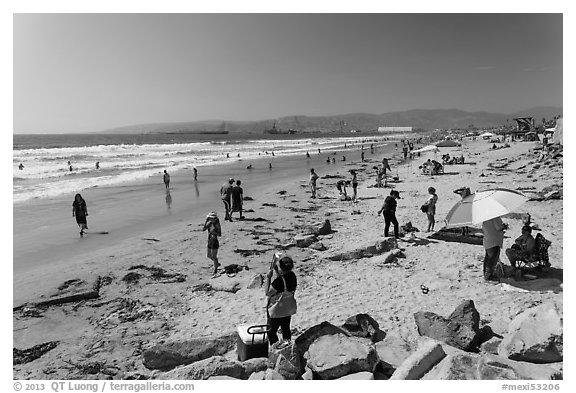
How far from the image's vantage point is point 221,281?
28.8 feet

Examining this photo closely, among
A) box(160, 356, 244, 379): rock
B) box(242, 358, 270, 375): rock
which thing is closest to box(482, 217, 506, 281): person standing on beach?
box(242, 358, 270, 375): rock

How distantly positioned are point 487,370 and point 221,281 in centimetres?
608

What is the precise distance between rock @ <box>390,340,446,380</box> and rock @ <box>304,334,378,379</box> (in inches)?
13.9

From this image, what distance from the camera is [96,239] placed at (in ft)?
43.0

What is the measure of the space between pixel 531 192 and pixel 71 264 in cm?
1734

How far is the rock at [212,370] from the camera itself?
4.80 metres

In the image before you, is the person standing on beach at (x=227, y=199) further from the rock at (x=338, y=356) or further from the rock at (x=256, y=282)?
the rock at (x=338, y=356)

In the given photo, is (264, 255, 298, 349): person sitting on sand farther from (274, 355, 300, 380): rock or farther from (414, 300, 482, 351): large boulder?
(414, 300, 482, 351): large boulder

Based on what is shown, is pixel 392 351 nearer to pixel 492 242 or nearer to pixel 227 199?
pixel 492 242

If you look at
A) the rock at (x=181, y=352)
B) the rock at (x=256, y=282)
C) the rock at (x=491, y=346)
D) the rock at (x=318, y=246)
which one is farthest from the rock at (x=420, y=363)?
the rock at (x=318, y=246)

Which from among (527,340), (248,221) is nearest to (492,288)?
(527,340)

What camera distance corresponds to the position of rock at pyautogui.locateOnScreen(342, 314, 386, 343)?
5637mm
